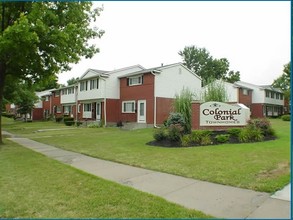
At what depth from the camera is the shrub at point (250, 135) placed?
509 inches

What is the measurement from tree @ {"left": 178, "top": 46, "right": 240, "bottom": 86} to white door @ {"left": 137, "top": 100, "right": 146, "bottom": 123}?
127 ft

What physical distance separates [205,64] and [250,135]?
56.1 m

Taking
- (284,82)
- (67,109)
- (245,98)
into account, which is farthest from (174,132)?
(284,82)

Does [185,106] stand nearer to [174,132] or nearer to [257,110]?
[174,132]

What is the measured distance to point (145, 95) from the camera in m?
27.1

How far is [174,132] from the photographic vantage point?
43.5 feet

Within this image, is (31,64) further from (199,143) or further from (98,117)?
(98,117)

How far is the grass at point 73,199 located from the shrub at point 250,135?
8312 millimetres

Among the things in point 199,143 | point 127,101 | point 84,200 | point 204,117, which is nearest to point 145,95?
point 127,101

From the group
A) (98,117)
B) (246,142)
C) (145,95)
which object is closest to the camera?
(246,142)

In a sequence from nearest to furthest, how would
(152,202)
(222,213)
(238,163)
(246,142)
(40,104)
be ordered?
1. (222,213)
2. (152,202)
3. (238,163)
4. (246,142)
5. (40,104)

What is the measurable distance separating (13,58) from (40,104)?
47275mm

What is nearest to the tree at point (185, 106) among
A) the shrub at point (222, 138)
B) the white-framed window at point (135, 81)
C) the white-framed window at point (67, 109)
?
the shrub at point (222, 138)

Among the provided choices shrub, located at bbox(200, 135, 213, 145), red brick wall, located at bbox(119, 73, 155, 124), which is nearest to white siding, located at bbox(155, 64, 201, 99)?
red brick wall, located at bbox(119, 73, 155, 124)
